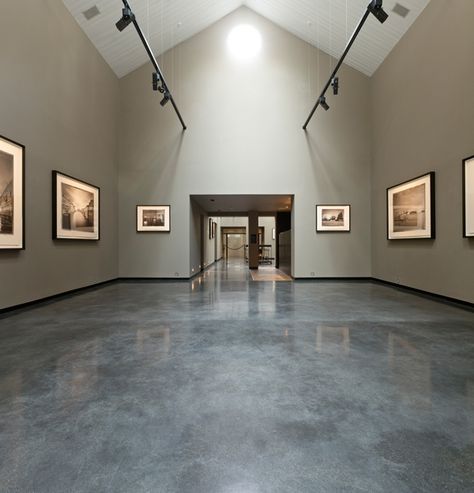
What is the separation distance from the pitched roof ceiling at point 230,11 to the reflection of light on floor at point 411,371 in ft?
27.1

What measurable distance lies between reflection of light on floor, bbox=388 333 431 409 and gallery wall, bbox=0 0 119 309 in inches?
237

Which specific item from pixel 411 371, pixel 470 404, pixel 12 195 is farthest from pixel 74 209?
pixel 470 404

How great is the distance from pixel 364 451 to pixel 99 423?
1.60m

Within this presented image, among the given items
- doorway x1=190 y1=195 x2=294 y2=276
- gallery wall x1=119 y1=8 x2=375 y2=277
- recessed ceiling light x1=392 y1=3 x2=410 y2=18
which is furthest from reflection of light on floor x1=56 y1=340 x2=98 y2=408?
recessed ceiling light x1=392 y1=3 x2=410 y2=18

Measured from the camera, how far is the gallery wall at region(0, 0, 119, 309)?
558 centimetres

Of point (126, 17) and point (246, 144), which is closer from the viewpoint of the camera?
point (126, 17)

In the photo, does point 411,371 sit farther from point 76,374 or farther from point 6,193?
point 6,193

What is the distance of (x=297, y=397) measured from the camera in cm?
233

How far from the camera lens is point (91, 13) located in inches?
308

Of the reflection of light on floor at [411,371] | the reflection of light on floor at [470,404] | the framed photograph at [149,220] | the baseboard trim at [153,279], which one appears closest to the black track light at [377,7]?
the reflection of light on floor at [411,371]

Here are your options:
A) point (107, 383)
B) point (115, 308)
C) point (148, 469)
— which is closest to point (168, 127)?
point (115, 308)

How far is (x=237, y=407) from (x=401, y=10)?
9.91 meters

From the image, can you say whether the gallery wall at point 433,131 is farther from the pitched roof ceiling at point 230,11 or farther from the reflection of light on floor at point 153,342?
the reflection of light on floor at point 153,342

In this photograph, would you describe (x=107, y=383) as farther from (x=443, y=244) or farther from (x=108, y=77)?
(x=108, y=77)
